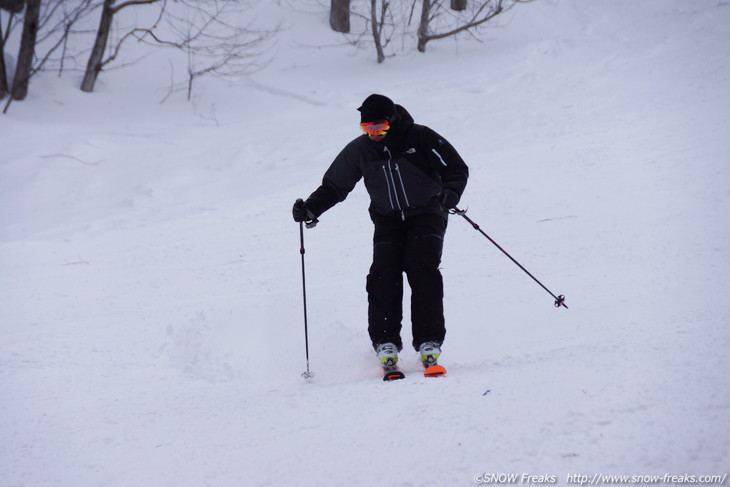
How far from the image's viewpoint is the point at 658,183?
20.6ft

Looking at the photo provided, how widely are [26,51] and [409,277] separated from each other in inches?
360

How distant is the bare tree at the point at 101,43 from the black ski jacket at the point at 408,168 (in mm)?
8280

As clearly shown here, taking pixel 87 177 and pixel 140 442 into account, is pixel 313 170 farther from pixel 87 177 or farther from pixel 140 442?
pixel 140 442

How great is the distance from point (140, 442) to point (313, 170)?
19.6 ft

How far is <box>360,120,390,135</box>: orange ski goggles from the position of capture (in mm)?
3495

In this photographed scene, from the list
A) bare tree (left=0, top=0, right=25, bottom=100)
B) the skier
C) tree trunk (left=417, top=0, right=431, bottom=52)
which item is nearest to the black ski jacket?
the skier

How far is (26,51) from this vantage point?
387 inches

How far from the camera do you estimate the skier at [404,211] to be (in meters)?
3.53

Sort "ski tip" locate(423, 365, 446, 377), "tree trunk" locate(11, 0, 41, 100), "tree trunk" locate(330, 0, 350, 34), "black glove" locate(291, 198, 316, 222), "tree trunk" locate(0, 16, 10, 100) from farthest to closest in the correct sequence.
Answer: "tree trunk" locate(330, 0, 350, 34) → "tree trunk" locate(0, 16, 10, 100) → "tree trunk" locate(11, 0, 41, 100) → "black glove" locate(291, 198, 316, 222) → "ski tip" locate(423, 365, 446, 377)

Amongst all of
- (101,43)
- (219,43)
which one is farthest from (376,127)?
(219,43)

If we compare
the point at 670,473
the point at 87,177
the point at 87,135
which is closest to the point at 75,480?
the point at 670,473

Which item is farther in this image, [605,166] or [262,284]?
[605,166]

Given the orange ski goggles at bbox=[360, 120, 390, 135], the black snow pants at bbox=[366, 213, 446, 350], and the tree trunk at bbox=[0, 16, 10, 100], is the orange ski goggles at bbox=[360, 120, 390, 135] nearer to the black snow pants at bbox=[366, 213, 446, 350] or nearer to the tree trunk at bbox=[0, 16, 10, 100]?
the black snow pants at bbox=[366, 213, 446, 350]

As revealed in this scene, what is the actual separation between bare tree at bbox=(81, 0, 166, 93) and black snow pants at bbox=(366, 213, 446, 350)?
852 centimetres
